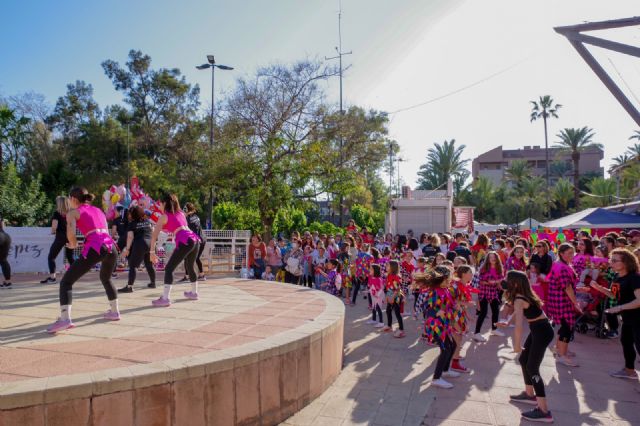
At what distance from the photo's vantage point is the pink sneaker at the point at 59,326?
5.11 m

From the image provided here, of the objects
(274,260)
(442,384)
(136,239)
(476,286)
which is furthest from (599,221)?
(136,239)

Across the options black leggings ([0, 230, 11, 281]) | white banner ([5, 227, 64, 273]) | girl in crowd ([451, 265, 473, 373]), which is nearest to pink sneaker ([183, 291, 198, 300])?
girl in crowd ([451, 265, 473, 373])

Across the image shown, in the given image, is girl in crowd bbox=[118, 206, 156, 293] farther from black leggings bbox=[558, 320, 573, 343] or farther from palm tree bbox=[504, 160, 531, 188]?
palm tree bbox=[504, 160, 531, 188]

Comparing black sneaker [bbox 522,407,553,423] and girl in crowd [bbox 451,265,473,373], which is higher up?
girl in crowd [bbox 451,265,473,373]

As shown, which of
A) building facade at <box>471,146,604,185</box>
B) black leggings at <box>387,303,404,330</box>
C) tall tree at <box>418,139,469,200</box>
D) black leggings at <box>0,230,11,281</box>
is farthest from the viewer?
building facade at <box>471,146,604,185</box>

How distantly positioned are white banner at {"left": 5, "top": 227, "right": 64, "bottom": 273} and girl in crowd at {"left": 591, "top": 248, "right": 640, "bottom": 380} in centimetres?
1347

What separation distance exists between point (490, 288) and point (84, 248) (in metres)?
6.67

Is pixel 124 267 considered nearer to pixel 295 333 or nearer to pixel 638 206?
pixel 295 333

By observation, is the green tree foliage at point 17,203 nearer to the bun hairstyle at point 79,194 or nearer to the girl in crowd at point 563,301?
the bun hairstyle at point 79,194

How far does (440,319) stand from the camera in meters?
5.74

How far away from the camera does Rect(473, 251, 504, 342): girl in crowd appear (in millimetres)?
8359

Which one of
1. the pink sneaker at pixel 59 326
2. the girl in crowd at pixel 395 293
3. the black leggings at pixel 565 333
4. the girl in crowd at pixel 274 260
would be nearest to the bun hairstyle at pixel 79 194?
the pink sneaker at pixel 59 326

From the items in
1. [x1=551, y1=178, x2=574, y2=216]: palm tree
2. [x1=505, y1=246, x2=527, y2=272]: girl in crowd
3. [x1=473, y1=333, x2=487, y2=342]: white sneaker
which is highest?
[x1=551, y1=178, x2=574, y2=216]: palm tree

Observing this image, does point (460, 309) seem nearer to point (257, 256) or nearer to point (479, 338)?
point (479, 338)
